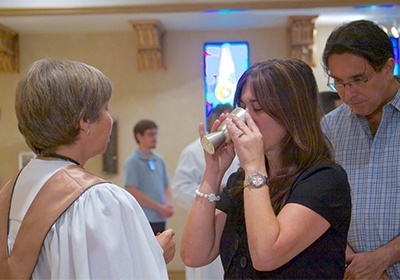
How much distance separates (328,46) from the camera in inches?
59.9

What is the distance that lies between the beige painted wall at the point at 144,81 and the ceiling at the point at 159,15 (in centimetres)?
5

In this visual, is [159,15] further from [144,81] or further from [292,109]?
[292,109]

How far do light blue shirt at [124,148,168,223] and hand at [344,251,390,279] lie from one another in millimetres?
1422

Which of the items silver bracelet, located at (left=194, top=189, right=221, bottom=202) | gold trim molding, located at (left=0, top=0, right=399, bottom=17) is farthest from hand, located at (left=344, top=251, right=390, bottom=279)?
gold trim molding, located at (left=0, top=0, right=399, bottom=17)

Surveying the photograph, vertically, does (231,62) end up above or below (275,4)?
below

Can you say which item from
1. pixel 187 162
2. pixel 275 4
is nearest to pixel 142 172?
pixel 187 162

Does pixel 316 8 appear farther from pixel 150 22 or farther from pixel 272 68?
pixel 272 68

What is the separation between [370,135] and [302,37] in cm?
118

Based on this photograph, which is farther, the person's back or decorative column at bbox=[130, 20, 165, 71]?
decorative column at bbox=[130, 20, 165, 71]

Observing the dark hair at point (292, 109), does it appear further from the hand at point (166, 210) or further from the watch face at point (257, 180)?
the hand at point (166, 210)

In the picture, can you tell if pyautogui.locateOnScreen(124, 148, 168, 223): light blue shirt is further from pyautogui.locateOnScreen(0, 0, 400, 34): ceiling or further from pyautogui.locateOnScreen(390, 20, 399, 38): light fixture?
pyautogui.locateOnScreen(390, 20, 399, 38): light fixture

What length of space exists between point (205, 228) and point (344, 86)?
559 millimetres

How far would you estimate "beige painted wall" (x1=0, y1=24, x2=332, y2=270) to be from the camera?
245 cm

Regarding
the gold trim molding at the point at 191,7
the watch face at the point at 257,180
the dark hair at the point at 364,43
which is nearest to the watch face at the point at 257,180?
the watch face at the point at 257,180
